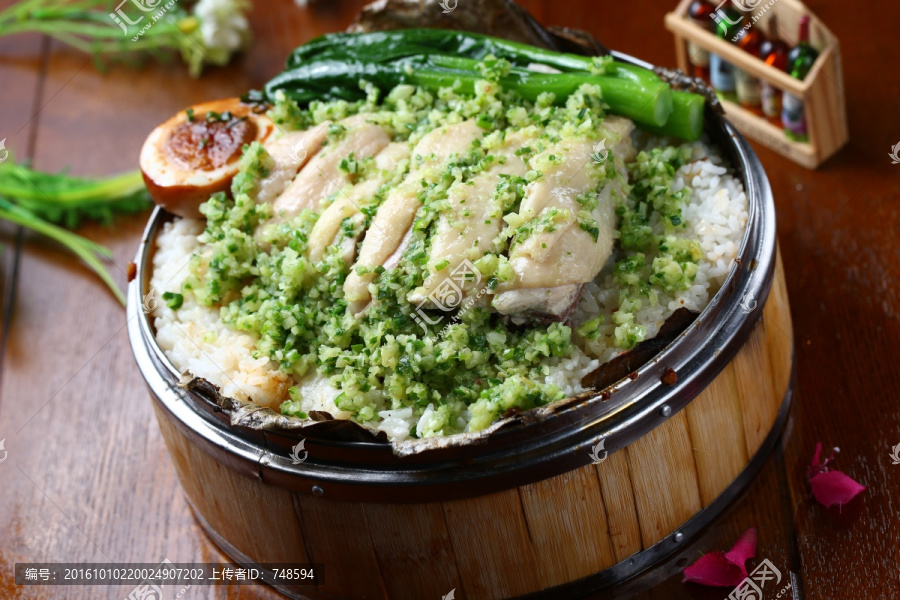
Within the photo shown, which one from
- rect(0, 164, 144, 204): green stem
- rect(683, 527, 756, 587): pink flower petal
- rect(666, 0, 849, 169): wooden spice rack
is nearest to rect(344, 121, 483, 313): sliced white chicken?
rect(683, 527, 756, 587): pink flower petal

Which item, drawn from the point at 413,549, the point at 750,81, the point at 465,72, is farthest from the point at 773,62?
the point at 413,549

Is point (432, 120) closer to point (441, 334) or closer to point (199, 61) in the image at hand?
point (441, 334)

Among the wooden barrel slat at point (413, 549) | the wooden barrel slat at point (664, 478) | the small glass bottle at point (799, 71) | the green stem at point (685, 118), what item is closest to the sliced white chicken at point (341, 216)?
the wooden barrel slat at point (413, 549)

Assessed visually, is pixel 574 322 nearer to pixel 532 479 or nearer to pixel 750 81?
pixel 532 479

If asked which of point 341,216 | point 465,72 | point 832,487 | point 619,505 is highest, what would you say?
point 465,72

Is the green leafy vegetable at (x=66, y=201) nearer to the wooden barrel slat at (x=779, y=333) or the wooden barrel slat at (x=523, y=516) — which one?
the wooden barrel slat at (x=523, y=516)

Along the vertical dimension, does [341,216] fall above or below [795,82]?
below

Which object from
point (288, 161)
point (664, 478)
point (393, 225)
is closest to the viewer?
point (664, 478)
